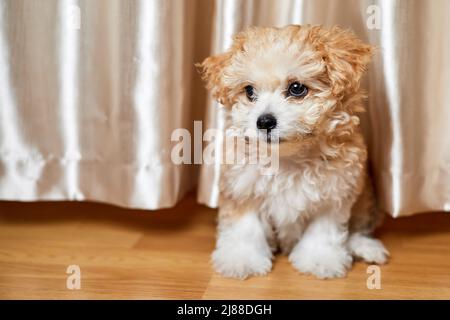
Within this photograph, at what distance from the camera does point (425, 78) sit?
5.02 feet

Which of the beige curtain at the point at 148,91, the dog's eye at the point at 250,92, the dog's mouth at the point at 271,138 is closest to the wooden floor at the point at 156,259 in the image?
the beige curtain at the point at 148,91

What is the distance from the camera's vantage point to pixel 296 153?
53.2 inches

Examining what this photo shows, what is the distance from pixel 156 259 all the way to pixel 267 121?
582mm

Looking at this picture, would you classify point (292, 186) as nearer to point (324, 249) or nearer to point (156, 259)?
point (324, 249)

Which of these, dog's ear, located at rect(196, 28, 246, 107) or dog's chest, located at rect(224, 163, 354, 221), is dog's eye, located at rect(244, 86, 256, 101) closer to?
dog's ear, located at rect(196, 28, 246, 107)

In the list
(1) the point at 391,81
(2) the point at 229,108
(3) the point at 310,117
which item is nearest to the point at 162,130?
(2) the point at 229,108

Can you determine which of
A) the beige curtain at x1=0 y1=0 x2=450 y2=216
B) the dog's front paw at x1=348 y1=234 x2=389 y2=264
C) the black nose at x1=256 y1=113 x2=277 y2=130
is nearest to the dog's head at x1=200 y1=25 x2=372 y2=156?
the black nose at x1=256 y1=113 x2=277 y2=130

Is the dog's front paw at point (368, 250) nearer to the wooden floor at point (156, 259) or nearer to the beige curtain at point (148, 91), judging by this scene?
the wooden floor at point (156, 259)

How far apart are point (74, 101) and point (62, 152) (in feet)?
0.59

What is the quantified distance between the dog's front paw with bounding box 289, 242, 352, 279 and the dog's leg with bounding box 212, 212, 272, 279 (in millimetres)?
92

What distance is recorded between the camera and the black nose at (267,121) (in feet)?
4.02

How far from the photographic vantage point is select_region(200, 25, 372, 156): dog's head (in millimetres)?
1235
